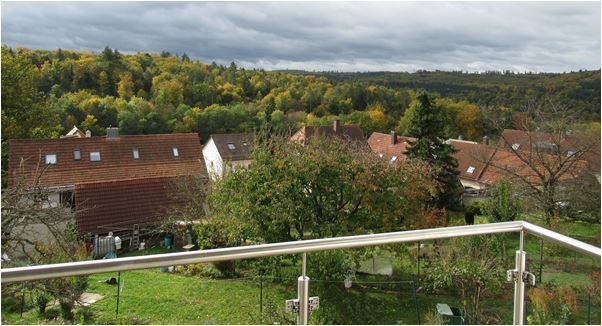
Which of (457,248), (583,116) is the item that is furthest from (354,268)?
(583,116)

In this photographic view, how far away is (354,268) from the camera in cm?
244

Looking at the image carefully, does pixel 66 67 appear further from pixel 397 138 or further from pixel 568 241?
pixel 568 241

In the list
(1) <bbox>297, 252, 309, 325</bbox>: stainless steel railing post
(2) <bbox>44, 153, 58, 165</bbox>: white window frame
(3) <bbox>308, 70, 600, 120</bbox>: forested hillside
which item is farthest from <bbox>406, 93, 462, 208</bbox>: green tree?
(1) <bbox>297, 252, 309, 325</bbox>: stainless steel railing post

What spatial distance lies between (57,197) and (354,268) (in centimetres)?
1594

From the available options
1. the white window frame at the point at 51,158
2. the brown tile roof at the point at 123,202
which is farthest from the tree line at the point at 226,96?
the brown tile roof at the point at 123,202

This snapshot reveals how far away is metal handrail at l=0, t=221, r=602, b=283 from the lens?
1326mm

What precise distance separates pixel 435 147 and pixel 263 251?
761 inches

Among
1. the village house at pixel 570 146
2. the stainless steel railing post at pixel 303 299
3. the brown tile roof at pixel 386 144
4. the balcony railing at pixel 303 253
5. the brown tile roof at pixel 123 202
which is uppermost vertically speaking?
the balcony railing at pixel 303 253

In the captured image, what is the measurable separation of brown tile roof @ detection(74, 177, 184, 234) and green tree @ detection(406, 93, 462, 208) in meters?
8.95

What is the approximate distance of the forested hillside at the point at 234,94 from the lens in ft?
103

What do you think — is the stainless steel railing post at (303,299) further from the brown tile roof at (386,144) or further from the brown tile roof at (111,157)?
the brown tile roof at (386,144)

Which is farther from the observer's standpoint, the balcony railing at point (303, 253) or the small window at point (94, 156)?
the small window at point (94, 156)

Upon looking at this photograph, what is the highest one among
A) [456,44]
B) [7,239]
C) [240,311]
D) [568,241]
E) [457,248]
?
[456,44]

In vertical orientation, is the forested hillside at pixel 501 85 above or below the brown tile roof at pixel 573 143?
above
